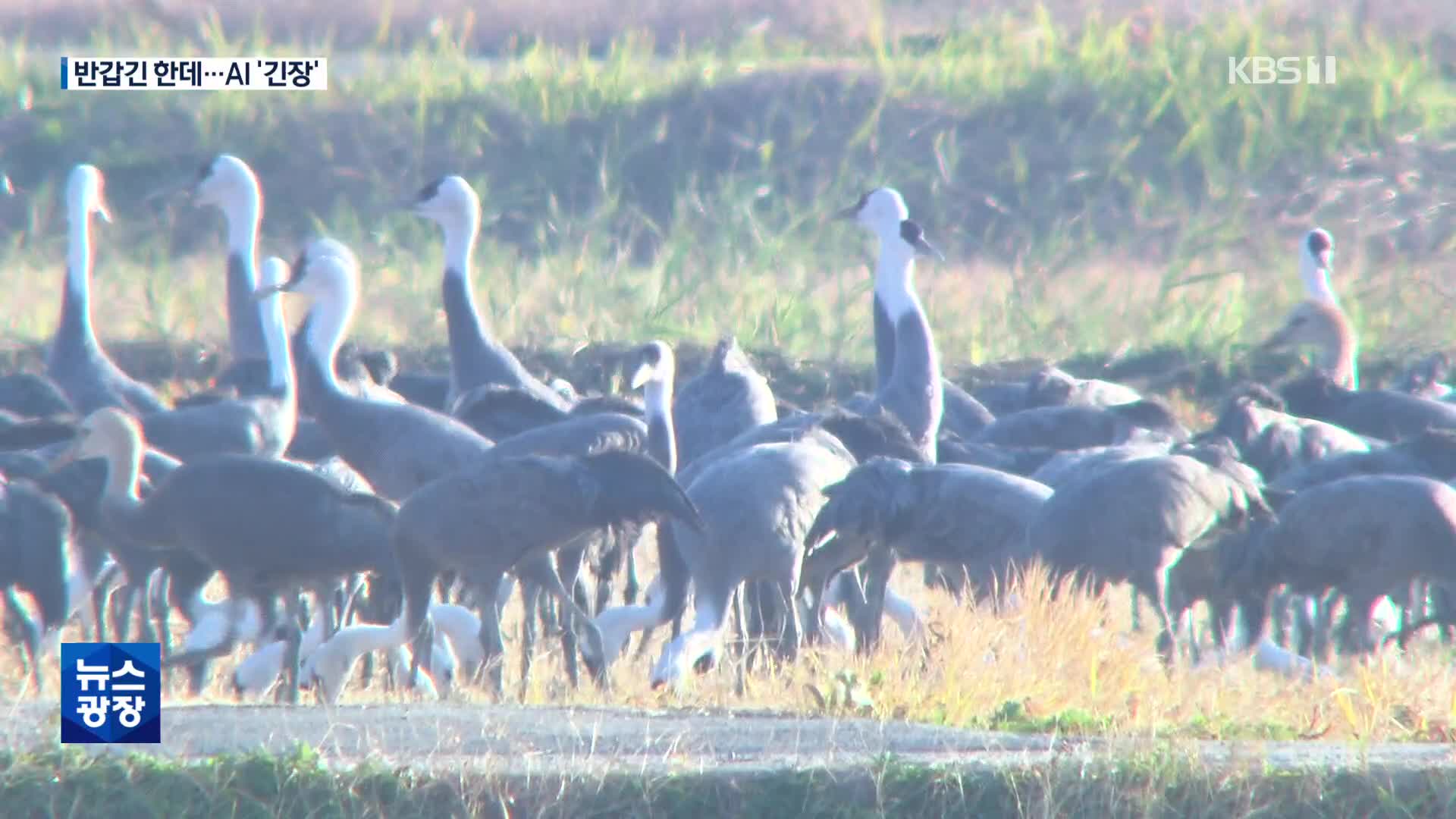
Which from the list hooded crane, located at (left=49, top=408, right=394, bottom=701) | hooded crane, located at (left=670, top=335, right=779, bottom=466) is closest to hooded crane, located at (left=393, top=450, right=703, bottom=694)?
hooded crane, located at (left=49, top=408, right=394, bottom=701)

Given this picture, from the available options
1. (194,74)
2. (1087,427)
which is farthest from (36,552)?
(194,74)

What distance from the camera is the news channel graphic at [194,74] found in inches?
826

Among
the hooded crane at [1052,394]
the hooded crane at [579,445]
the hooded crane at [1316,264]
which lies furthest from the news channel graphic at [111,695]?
the hooded crane at [1316,264]

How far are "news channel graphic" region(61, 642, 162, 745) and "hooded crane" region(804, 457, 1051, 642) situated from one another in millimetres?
2937

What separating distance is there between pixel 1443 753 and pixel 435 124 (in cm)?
1634

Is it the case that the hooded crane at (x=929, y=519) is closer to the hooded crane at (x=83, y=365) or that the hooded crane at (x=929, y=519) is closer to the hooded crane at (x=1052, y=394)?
the hooded crane at (x=1052, y=394)

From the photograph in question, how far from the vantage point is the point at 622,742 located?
6.21 meters

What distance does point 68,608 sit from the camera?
351 inches

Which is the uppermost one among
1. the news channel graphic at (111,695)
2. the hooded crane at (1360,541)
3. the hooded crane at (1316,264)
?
the hooded crane at (1316,264)

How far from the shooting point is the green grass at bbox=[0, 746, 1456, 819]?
5.76 metres

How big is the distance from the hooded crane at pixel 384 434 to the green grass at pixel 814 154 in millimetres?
8621

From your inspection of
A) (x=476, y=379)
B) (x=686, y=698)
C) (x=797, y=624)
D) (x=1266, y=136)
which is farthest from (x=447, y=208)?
(x=1266, y=136)

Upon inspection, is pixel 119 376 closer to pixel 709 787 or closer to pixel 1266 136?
pixel 709 787

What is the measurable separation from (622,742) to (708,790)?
0.44 m
